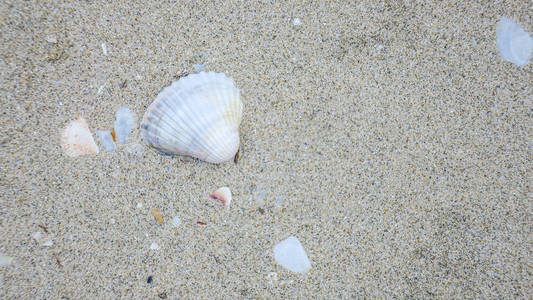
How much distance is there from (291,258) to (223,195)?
435mm

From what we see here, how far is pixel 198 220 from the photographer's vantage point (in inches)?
55.9

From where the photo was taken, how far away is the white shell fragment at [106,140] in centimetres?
140

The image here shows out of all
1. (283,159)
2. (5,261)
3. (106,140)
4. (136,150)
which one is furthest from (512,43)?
(5,261)

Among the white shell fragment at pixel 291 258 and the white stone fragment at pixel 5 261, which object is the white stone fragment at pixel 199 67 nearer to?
the white shell fragment at pixel 291 258

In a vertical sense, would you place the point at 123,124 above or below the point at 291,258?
Answer: above

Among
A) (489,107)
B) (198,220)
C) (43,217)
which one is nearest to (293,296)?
(198,220)

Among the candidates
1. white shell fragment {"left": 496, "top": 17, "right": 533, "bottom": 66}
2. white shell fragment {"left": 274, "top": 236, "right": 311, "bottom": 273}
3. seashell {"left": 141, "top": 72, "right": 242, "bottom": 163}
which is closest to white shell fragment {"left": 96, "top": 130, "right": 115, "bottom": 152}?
seashell {"left": 141, "top": 72, "right": 242, "bottom": 163}

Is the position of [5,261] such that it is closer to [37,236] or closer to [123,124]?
[37,236]

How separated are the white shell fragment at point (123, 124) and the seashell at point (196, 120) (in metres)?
0.07

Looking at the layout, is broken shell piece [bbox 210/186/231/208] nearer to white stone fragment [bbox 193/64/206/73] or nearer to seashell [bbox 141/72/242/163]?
seashell [bbox 141/72/242/163]

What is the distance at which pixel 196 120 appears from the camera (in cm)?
135

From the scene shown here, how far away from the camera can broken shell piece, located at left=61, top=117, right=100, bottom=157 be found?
1.38 metres

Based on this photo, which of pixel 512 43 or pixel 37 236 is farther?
pixel 512 43

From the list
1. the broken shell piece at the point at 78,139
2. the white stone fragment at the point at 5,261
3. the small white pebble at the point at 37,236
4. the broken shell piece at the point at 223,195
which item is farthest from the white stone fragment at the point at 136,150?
the white stone fragment at the point at 5,261
